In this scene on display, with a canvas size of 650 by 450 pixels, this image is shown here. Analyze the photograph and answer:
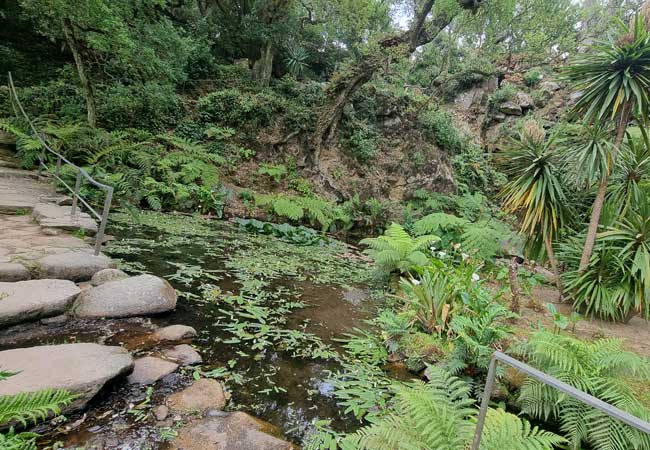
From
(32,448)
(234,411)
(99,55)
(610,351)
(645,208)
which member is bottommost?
(234,411)

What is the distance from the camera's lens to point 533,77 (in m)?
16.5

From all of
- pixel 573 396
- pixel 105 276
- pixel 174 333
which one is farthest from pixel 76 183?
pixel 573 396

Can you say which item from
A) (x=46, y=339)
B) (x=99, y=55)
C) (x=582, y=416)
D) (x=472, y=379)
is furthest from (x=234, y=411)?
(x=99, y=55)

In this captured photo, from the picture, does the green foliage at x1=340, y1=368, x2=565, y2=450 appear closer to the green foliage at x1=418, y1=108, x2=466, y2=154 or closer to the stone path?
the stone path

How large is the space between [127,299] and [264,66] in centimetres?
1111

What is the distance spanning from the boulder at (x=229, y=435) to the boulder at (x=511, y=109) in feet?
57.4

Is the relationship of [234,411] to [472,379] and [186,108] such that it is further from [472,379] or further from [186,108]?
[186,108]

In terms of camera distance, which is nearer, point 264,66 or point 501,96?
point 264,66

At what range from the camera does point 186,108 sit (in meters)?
9.89

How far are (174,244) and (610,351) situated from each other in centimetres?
503

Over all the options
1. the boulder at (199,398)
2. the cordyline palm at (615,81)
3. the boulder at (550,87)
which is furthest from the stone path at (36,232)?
the boulder at (550,87)

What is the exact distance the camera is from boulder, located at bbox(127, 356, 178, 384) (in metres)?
2.11

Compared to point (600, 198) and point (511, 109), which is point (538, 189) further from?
point (511, 109)

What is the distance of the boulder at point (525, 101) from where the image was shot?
15586 mm
